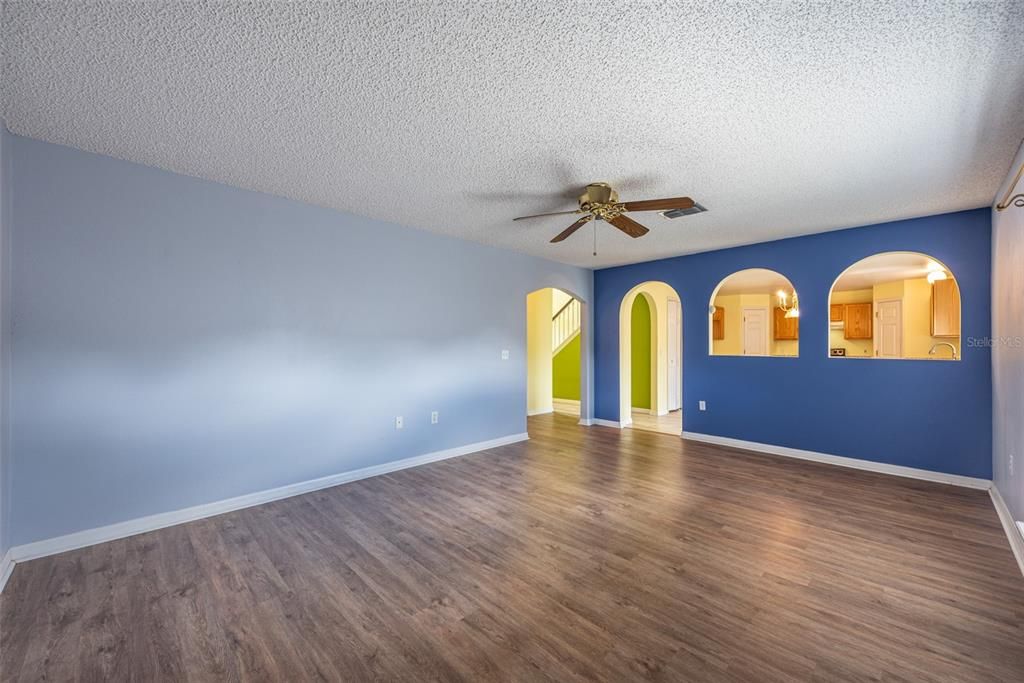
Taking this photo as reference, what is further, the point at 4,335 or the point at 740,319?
the point at 740,319

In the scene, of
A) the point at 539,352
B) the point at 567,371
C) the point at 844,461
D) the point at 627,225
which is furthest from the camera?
the point at 567,371

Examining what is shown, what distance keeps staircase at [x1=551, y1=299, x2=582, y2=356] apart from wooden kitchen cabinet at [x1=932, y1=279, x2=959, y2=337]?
18.2ft

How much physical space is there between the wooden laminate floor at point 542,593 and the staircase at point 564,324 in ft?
17.9

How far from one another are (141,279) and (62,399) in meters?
0.88

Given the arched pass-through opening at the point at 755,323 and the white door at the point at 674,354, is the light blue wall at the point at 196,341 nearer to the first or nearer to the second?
the white door at the point at 674,354

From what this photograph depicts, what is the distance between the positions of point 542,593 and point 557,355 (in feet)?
22.6

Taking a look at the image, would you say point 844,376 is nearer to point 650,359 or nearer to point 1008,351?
point 1008,351

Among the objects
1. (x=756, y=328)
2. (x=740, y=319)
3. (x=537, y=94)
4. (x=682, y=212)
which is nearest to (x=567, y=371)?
(x=740, y=319)

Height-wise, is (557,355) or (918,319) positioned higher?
(918,319)

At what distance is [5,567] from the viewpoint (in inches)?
89.5

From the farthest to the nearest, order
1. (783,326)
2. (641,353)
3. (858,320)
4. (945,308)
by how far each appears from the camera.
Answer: (783,326), (641,353), (858,320), (945,308)

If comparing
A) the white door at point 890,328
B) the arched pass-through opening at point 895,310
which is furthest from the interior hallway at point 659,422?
the white door at point 890,328

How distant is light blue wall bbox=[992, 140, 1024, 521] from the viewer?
2.39 metres

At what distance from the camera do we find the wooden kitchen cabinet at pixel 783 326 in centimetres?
831
